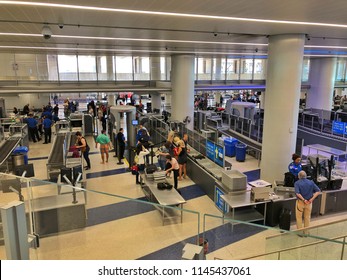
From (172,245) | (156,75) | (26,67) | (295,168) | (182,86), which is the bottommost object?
(172,245)

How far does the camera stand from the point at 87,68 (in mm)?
24547

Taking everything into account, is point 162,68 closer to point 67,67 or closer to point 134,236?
point 67,67

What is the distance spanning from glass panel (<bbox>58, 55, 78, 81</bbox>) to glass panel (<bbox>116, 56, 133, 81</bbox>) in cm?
326

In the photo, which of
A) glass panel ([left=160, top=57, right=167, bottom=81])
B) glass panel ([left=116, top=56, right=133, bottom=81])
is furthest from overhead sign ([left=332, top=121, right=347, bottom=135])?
glass panel ([left=116, top=56, right=133, bottom=81])

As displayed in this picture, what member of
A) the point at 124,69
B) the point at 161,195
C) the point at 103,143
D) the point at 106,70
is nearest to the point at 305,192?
the point at 161,195

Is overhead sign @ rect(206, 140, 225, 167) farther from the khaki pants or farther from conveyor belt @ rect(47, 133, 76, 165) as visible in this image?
conveyor belt @ rect(47, 133, 76, 165)

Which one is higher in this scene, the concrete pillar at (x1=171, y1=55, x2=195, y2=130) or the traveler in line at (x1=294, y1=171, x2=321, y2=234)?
the concrete pillar at (x1=171, y1=55, x2=195, y2=130)

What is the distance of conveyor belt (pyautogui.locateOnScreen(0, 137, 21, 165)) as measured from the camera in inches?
424

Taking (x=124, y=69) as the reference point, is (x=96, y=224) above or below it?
below

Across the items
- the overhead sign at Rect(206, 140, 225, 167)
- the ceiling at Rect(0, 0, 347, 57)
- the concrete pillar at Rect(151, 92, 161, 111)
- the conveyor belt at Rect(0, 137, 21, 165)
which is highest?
the ceiling at Rect(0, 0, 347, 57)

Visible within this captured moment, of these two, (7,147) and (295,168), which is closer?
(295,168)

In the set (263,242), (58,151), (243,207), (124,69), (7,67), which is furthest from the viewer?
(124,69)

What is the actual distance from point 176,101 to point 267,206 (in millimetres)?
10414

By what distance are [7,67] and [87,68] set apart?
5.61 meters
